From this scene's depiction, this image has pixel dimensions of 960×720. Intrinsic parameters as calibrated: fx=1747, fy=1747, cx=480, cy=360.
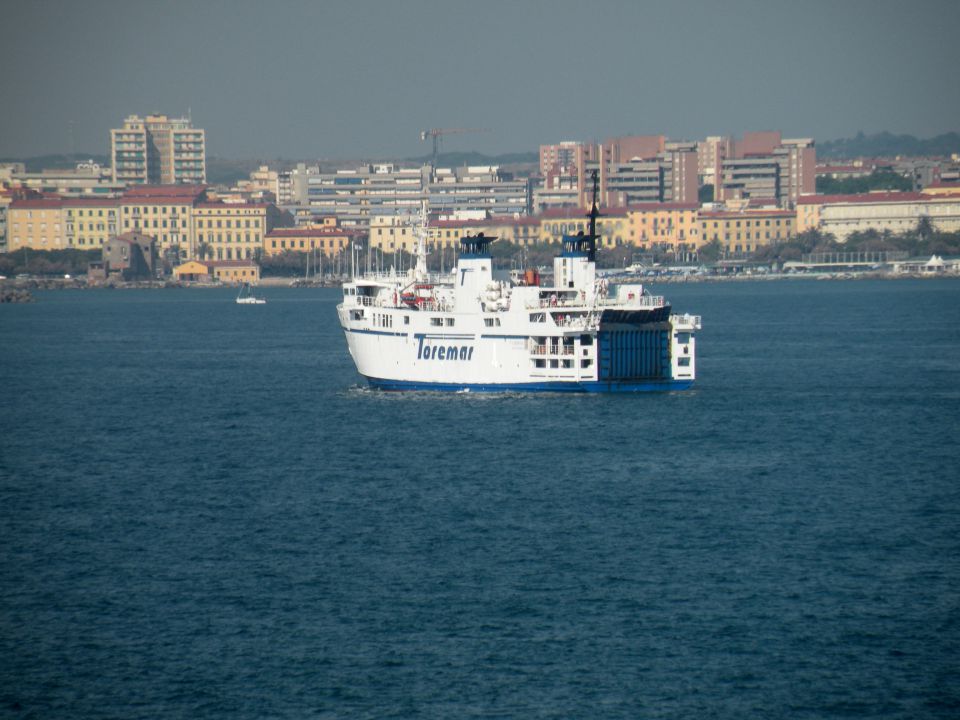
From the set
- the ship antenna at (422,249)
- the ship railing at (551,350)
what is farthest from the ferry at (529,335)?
the ship antenna at (422,249)

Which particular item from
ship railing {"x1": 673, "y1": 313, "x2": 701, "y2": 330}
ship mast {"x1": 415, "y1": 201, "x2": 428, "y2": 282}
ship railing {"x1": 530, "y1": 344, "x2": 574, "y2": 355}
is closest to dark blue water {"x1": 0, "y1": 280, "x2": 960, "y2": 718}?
ship railing {"x1": 530, "y1": 344, "x2": 574, "y2": 355}

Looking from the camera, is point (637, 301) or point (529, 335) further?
point (637, 301)

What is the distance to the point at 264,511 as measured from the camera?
1649 inches

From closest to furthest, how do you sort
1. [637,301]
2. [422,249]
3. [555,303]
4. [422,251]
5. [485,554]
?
[485,554] < [637,301] < [555,303] < [422,251] < [422,249]

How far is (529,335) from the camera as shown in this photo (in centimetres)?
6078

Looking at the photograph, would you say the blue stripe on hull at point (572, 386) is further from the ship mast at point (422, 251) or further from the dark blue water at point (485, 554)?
the ship mast at point (422, 251)

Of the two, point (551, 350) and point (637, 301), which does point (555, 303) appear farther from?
point (637, 301)

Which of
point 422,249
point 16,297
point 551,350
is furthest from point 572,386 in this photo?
point 16,297

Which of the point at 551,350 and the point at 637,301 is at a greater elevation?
the point at 637,301

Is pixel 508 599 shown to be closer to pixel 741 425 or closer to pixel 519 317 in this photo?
pixel 741 425

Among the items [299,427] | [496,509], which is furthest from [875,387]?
[496,509]

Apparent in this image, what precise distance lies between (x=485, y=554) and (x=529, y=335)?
24.6 m

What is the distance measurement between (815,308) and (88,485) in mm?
93930

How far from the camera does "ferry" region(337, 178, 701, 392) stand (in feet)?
199
